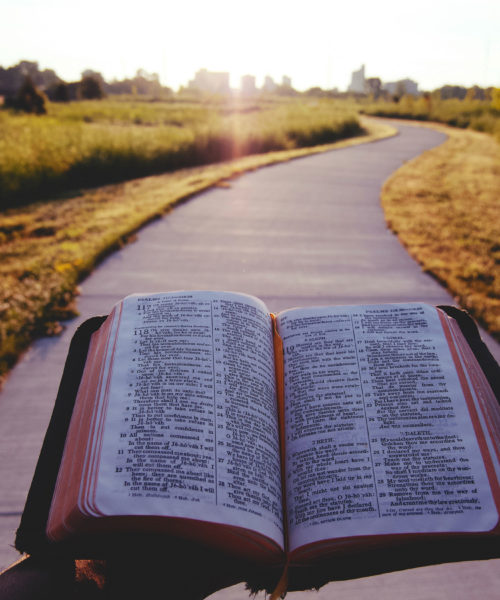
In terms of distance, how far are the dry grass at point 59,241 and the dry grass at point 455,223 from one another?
83.3 inches

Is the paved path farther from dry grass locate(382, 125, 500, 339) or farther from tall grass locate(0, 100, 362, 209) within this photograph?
tall grass locate(0, 100, 362, 209)

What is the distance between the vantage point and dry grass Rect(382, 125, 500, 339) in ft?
9.93

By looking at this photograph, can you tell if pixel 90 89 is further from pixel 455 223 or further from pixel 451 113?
pixel 455 223

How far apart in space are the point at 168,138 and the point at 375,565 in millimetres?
9433

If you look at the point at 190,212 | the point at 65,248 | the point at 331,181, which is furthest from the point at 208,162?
the point at 65,248

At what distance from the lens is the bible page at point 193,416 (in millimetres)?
721

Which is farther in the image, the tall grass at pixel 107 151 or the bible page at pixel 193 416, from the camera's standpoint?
the tall grass at pixel 107 151

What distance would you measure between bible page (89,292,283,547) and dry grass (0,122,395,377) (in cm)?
149

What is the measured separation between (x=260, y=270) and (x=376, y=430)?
2.42 meters

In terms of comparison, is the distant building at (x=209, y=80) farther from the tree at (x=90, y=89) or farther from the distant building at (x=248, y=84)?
the tree at (x=90, y=89)

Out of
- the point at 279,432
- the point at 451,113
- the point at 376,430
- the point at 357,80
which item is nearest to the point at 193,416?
the point at 279,432

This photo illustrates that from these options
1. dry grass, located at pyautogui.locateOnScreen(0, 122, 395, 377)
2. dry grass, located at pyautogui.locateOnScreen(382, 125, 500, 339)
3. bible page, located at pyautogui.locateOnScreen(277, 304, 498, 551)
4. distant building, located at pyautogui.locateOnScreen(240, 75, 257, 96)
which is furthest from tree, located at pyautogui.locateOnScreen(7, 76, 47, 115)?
distant building, located at pyautogui.locateOnScreen(240, 75, 257, 96)

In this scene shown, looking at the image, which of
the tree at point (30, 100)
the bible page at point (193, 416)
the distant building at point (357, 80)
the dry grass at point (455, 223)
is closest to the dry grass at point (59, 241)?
the bible page at point (193, 416)

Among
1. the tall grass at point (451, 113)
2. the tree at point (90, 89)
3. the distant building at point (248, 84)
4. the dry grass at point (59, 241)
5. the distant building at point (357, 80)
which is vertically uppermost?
the distant building at point (357, 80)
